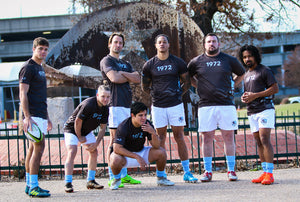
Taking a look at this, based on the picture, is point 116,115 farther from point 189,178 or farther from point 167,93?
point 189,178

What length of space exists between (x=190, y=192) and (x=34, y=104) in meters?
2.24

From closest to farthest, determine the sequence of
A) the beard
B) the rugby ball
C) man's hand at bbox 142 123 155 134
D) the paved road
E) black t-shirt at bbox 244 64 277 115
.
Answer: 1. the paved road
2. the rugby ball
3. man's hand at bbox 142 123 155 134
4. black t-shirt at bbox 244 64 277 115
5. the beard

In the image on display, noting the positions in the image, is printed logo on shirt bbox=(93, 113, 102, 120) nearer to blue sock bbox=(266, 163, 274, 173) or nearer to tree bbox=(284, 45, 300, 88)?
blue sock bbox=(266, 163, 274, 173)

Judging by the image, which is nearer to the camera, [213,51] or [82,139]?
[82,139]

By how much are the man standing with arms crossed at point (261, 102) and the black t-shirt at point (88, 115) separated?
195 cm

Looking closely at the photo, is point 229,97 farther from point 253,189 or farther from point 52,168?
point 52,168

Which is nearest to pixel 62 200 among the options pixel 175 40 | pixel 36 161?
pixel 36 161

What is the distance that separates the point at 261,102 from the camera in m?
4.77

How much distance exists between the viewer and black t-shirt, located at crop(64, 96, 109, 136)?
4.57 meters

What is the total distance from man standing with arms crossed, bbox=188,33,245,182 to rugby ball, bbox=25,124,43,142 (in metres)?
2.18

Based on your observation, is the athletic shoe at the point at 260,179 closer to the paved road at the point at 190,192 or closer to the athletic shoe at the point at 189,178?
the paved road at the point at 190,192

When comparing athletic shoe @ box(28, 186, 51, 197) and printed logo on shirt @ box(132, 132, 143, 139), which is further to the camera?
printed logo on shirt @ box(132, 132, 143, 139)

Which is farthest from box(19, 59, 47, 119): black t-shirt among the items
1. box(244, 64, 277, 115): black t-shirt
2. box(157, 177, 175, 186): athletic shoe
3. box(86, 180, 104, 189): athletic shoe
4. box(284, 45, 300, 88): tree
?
box(284, 45, 300, 88): tree

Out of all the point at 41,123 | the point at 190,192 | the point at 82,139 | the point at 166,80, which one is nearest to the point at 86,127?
the point at 82,139
